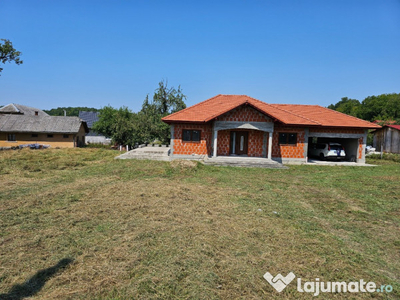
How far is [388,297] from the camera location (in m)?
3.47

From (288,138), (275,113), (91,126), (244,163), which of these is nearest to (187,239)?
(244,163)

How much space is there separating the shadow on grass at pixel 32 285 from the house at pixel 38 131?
3174 cm

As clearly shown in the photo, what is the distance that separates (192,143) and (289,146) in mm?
7595

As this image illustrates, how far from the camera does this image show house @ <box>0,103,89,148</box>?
31406 millimetres

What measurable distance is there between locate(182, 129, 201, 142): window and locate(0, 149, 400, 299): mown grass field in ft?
29.0

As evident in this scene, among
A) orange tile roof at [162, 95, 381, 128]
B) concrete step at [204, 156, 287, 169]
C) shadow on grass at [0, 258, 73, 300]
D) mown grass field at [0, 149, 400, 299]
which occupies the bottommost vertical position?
shadow on grass at [0, 258, 73, 300]

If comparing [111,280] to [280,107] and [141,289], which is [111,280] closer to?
[141,289]

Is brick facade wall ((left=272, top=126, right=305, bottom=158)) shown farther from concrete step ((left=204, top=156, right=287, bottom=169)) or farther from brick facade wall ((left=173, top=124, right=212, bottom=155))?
brick facade wall ((left=173, top=124, right=212, bottom=155))

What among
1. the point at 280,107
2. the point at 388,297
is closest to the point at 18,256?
the point at 388,297

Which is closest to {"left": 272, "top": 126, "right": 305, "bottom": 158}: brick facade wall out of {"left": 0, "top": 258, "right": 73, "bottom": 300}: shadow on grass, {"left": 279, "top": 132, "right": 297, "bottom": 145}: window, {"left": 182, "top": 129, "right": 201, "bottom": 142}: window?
{"left": 279, "top": 132, "right": 297, "bottom": 145}: window

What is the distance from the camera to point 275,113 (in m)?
19.2

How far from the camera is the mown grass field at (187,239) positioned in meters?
3.58

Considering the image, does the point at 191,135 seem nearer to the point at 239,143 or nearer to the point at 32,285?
the point at 239,143

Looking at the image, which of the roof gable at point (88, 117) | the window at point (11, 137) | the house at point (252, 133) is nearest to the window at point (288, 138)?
the house at point (252, 133)
